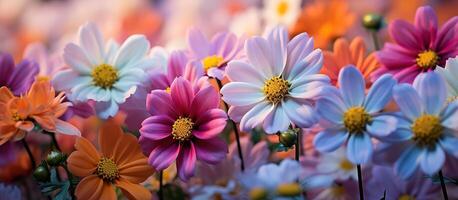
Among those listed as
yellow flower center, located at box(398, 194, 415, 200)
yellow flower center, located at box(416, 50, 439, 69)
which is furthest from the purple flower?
yellow flower center, located at box(416, 50, 439, 69)

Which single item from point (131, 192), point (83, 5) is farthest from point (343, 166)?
point (83, 5)

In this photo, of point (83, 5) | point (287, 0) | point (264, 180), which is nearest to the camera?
point (264, 180)

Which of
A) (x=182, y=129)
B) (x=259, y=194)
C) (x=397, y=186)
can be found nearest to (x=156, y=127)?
(x=182, y=129)

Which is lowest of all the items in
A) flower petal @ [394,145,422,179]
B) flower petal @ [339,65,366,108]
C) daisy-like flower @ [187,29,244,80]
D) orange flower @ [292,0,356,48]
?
flower petal @ [394,145,422,179]

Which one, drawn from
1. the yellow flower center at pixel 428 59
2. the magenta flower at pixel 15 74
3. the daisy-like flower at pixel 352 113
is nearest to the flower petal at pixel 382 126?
the daisy-like flower at pixel 352 113

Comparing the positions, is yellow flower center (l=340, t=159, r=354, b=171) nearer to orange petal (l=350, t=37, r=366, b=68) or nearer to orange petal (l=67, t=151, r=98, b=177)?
orange petal (l=350, t=37, r=366, b=68)

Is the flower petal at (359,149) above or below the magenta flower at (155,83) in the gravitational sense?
below

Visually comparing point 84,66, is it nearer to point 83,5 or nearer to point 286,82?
point 286,82

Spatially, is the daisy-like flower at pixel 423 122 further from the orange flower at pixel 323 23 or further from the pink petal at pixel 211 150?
the orange flower at pixel 323 23
